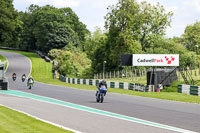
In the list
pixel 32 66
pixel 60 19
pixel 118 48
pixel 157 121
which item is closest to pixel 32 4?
pixel 60 19

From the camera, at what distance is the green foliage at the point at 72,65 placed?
74875mm

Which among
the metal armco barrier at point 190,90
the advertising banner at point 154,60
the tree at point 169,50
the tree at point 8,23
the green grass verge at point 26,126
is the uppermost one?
the tree at point 8,23

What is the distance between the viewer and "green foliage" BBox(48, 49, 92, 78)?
246 feet

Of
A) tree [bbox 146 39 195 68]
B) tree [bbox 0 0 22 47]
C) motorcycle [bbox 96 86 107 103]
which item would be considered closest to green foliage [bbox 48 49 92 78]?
tree [bbox 0 0 22 47]

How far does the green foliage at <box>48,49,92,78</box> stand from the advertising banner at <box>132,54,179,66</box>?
3265 centimetres

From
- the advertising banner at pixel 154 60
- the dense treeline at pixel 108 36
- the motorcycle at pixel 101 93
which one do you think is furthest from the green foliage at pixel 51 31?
the motorcycle at pixel 101 93

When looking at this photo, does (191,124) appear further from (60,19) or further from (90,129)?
(60,19)

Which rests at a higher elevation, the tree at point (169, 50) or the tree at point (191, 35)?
the tree at point (191, 35)

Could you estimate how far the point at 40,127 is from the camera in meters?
12.1

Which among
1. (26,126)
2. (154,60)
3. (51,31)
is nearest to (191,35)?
(51,31)

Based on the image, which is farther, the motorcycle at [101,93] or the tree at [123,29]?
the tree at [123,29]

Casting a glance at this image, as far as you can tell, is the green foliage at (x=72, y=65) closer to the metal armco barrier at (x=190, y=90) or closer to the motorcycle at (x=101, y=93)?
the metal armco barrier at (x=190, y=90)

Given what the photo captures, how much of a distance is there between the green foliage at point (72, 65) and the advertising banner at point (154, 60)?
32.6 m

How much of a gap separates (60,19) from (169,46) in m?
33.3
